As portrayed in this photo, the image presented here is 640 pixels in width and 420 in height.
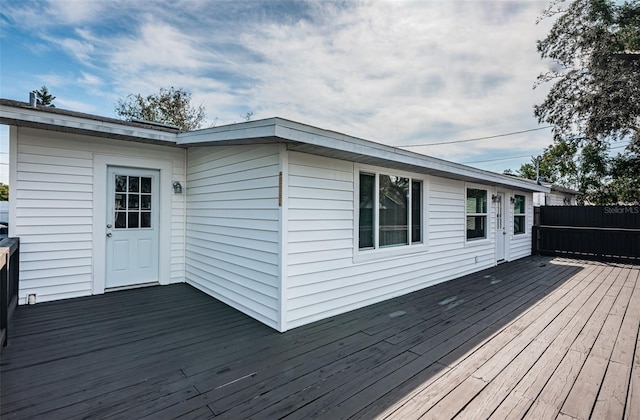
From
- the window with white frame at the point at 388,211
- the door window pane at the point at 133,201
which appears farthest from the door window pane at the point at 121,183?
the window with white frame at the point at 388,211

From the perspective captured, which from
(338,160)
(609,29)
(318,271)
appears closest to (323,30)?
(338,160)

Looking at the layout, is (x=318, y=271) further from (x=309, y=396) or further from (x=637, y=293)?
(x=637, y=293)

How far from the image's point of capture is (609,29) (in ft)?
34.9

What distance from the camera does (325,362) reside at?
2615 mm

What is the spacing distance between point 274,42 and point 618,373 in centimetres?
719

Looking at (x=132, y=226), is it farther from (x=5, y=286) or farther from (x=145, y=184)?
(x=5, y=286)

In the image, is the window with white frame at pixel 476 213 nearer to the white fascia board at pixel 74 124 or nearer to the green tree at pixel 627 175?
the white fascia board at pixel 74 124

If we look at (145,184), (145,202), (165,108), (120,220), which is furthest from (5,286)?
(165,108)

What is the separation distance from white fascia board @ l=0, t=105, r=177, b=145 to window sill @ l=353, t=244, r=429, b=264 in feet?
10.5

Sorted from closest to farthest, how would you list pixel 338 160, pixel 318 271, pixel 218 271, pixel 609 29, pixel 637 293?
pixel 318 271
pixel 338 160
pixel 218 271
pixel 637 293
pixel 609 29

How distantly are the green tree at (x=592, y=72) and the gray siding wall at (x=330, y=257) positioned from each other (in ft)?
31.9

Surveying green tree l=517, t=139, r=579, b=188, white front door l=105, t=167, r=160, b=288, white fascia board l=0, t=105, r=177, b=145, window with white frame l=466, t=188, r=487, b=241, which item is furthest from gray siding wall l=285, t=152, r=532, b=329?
green tree l=517, t=139, r=579, b=188

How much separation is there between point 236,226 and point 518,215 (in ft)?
27.5

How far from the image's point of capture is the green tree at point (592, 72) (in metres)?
9.88
